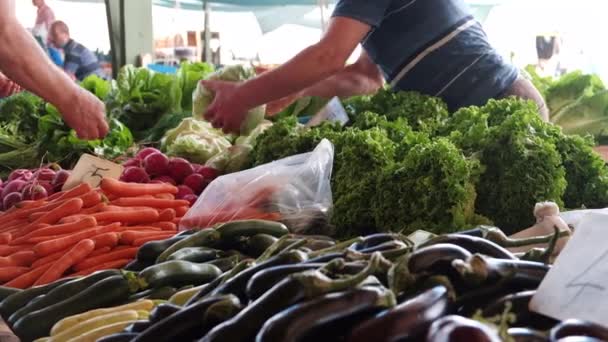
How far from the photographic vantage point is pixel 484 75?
11.6ft

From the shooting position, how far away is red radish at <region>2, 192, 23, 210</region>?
3485 millimetres

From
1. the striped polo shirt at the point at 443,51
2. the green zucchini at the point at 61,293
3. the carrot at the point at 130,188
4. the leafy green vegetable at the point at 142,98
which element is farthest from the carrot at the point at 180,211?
the leafy green vegetable at the point at 142,98

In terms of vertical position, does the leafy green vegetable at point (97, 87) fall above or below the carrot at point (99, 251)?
below

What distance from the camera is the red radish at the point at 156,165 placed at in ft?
11.5

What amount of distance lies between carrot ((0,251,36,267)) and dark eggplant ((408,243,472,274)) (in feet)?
6.40

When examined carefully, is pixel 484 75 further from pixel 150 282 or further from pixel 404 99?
pixel 150 282

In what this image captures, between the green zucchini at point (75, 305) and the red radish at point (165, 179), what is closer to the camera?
the green zucchini at point (75, 305)

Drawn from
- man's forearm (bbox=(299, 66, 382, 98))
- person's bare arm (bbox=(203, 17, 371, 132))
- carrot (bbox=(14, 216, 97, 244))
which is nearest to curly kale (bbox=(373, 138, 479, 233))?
person's bare arm (bbox=(203, 17, 371, 132))

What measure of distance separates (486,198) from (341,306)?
A: 1.59 meters

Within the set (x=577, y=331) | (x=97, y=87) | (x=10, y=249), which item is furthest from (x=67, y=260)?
(x=97, y=87)

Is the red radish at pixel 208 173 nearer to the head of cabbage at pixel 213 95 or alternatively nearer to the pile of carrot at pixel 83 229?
the pile of carrot at pixel 83 229

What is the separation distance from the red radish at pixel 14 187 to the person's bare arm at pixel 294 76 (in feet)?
3.08

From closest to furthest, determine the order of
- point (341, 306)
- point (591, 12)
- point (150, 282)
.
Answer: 1. point (341, 306)
2. point (150, 282)
3. point (591, 12)

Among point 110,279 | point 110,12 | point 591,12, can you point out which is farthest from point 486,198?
point 591,12
